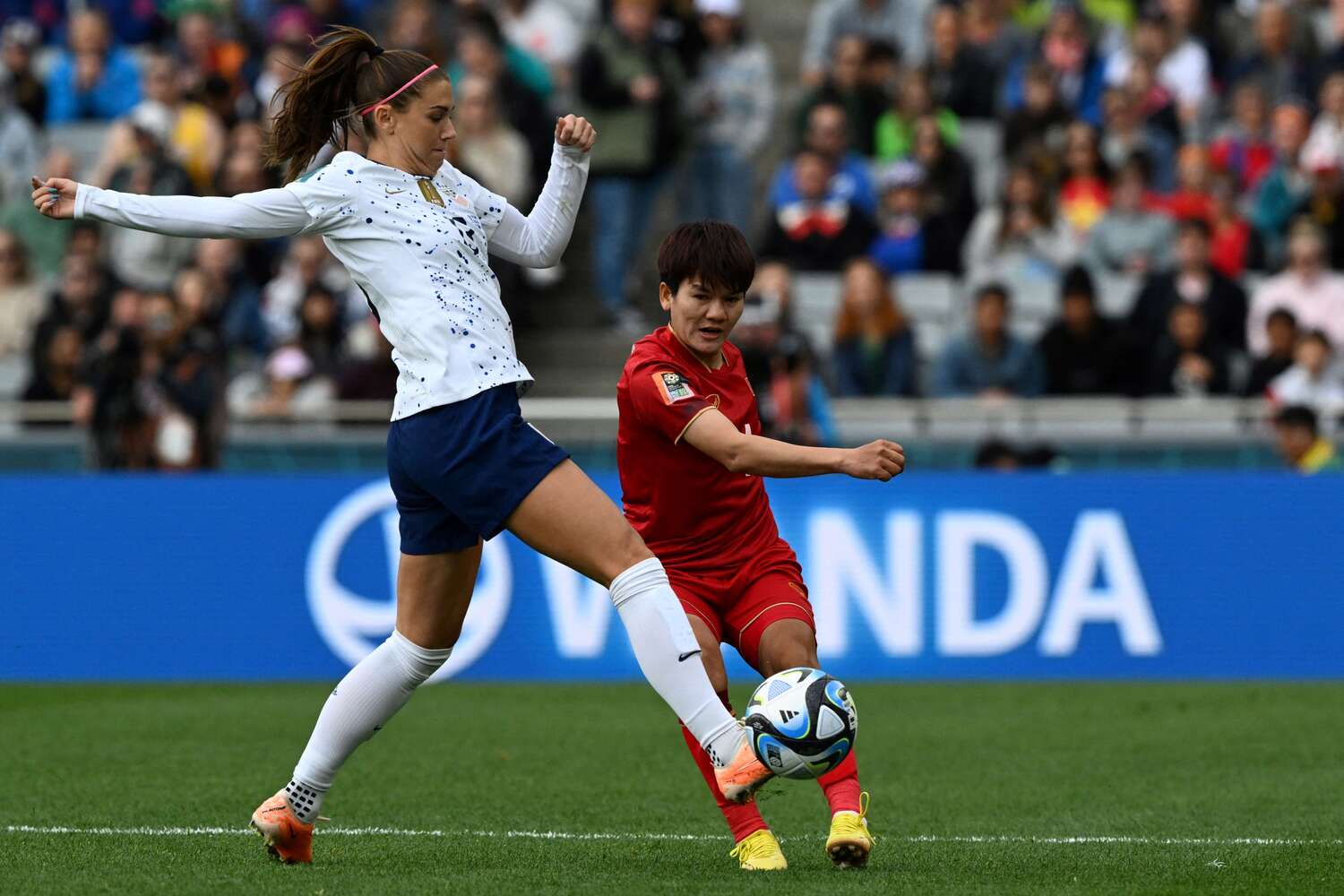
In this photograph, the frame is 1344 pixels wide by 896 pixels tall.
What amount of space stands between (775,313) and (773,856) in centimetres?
706

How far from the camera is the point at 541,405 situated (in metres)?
13.5

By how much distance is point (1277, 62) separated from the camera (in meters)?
16.8

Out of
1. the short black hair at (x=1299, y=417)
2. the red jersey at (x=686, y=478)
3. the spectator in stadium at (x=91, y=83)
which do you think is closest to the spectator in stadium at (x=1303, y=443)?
the short black hair at (x=1299, y=417)

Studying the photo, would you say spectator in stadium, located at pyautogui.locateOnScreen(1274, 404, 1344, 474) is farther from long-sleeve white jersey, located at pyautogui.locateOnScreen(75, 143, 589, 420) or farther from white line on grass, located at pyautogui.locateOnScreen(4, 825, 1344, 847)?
long-sleeve white jersey, located at pyautogui.locateOnScreen(75, 143, 589, 420)

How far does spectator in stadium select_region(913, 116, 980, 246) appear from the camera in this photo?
16.1 meters

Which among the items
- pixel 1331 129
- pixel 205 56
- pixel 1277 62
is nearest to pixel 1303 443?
pixel 1331 129

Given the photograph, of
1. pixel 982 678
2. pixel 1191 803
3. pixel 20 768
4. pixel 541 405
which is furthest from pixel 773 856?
pixel 541 405

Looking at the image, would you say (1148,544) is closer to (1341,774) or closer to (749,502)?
(1341,774)

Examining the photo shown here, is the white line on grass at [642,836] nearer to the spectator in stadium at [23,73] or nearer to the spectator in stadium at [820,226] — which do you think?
the spectator in stadium at [820,226]

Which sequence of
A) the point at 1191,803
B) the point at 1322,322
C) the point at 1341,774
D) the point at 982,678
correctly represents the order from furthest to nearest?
1. the point at 1322,322
2. the point at 982,678
3. the point at 1341,774
4. the point at 1191,803

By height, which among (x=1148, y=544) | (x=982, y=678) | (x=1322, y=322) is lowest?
(x=982, y=678)

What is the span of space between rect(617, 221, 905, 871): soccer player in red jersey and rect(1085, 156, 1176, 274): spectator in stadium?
31.3 feet

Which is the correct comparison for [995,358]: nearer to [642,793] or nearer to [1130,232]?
[1130,232]

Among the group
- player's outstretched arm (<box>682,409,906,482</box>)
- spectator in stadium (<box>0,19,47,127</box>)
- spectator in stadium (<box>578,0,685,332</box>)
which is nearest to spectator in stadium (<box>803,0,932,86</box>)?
spectator in stadium (<box>578,0,685,332</box>)
